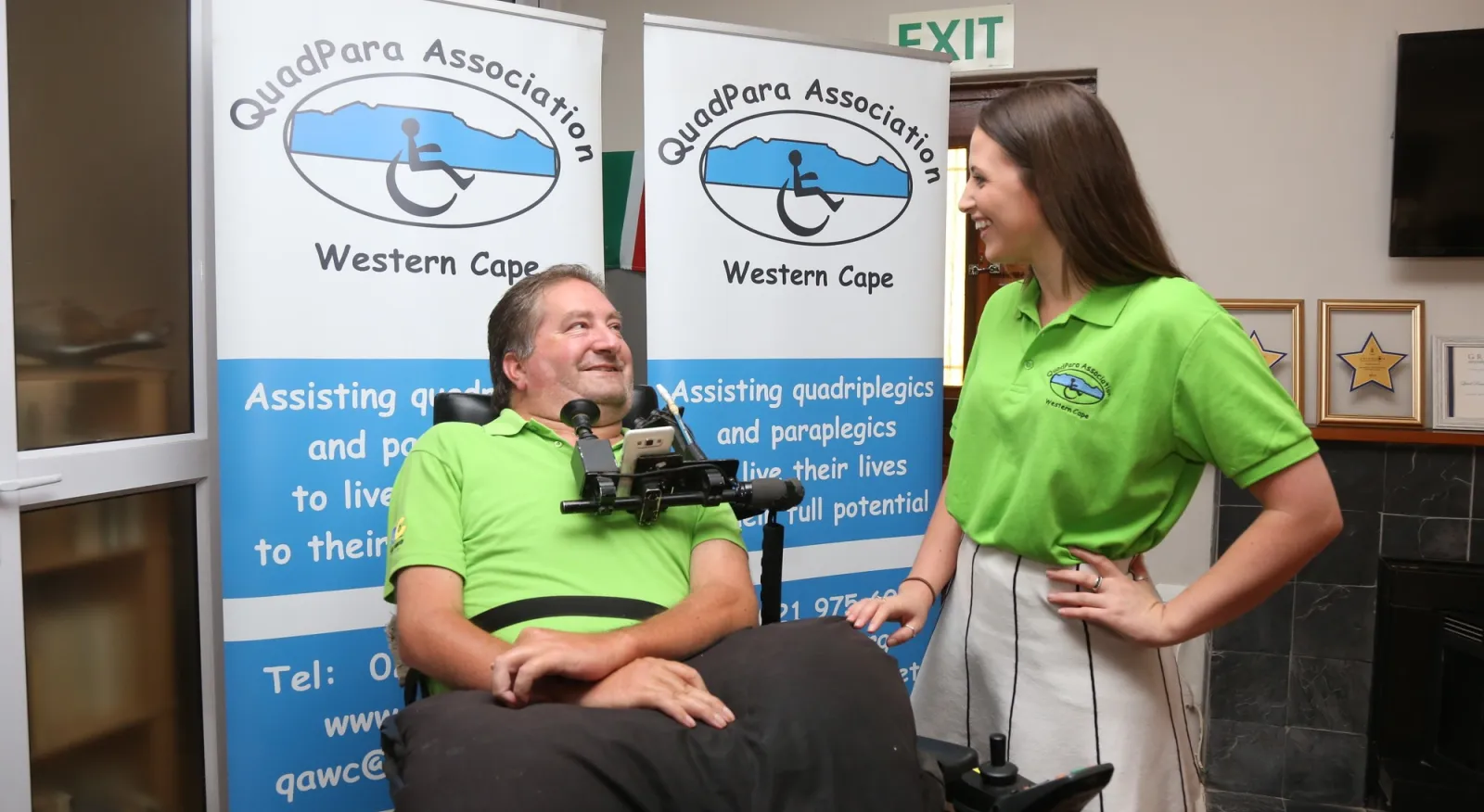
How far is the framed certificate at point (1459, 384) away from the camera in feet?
9.45

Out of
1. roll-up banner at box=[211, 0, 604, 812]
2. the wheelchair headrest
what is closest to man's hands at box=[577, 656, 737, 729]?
the wheelchair headrest

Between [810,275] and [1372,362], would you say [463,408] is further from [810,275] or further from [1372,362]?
[1372,362]

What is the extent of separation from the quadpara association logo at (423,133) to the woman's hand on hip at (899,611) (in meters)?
1.34

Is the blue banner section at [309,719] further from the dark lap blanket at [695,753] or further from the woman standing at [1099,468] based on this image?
the woman standing at [1099,468]

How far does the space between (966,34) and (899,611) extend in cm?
244

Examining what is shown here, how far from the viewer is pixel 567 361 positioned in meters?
1.70

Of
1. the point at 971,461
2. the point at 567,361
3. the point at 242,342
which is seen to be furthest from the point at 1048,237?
the point at 242,342

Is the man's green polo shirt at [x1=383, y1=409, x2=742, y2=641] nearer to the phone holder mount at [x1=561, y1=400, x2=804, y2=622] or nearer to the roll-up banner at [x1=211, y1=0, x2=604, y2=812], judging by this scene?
the phone holder mount at [x1=561, y1=400, x2=804, y2=622]

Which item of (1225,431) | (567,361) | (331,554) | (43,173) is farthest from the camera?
(331,554)

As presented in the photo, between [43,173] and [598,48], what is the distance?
1.17m

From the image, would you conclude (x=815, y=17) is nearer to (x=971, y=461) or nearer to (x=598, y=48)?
(x=598, y=48)

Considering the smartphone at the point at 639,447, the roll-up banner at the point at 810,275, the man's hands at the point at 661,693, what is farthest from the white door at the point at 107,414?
the man's hands at the point at 661,693

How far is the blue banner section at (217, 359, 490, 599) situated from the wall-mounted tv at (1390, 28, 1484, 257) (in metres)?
2.69

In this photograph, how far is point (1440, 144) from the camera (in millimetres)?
2854
